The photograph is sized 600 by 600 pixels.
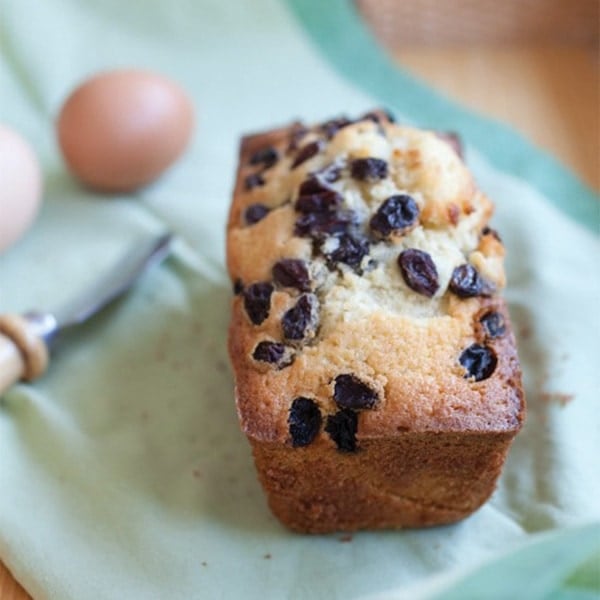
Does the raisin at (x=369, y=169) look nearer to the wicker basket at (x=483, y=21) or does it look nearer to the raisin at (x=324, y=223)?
the raisin at (x=324, y=223)

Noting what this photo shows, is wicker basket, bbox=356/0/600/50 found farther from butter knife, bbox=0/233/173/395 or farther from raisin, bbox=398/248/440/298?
raisin, bbox=398/248/440/298

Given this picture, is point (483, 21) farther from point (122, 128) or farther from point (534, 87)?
point (122, 128)

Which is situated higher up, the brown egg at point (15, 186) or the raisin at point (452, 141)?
the brown egg at point (15, 186)

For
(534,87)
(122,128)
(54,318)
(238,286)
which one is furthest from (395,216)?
(534,87)

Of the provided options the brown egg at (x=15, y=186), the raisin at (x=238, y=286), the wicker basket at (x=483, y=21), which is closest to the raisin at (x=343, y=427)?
the raisin at (x=238, y=286)

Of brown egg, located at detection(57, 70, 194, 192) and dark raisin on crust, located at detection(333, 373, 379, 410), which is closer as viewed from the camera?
dark raisin on crust, located at detection(333, 373, 379, 410)

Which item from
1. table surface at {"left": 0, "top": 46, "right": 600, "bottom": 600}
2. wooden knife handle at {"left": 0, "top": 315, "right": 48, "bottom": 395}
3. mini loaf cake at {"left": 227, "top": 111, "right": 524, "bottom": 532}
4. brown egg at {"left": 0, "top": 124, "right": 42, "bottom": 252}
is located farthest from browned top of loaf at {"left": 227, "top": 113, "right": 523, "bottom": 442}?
table surface at {"left": 0, "top": 46, "right": 600, "bottom": 600}
